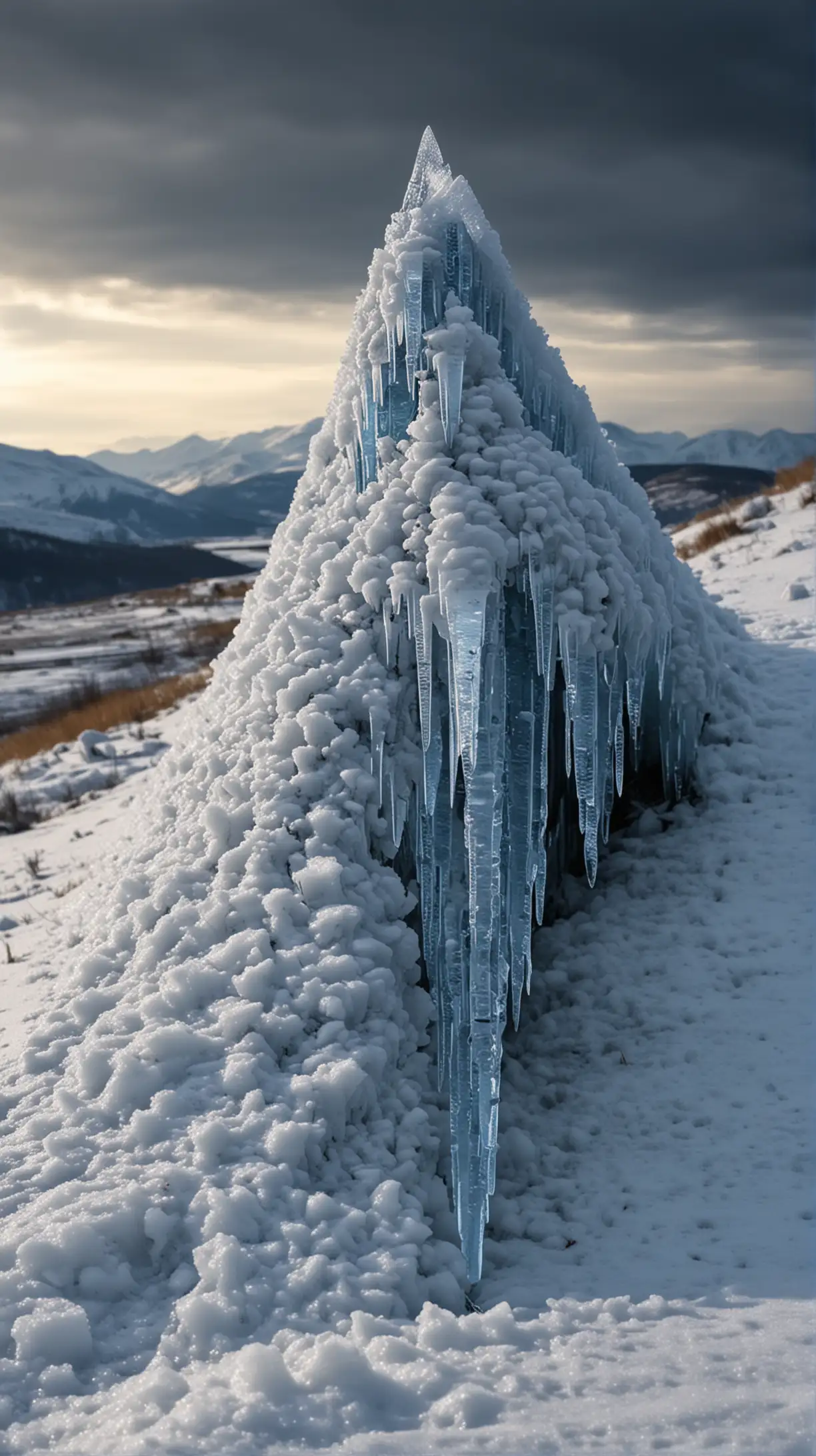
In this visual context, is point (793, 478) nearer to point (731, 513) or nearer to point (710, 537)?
point (731, 513)

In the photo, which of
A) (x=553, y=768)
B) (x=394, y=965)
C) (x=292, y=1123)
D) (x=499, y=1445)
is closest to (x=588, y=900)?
(x=553, y=768)

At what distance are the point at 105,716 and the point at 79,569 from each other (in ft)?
256

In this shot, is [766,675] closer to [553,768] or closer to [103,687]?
[553,768]

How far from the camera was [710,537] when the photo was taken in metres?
13.3

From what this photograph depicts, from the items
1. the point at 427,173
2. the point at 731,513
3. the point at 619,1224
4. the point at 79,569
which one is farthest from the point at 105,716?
the point at 79,569

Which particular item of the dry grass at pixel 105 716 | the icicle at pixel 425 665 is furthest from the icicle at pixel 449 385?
the dry grass at pixel 105 716

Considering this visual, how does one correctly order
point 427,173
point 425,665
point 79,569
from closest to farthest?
1. point 425,665
2. point 427,173
3. point 79,569

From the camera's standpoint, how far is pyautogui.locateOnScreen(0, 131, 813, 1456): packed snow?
2457 millimetres

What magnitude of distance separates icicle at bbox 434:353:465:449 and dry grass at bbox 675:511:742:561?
866 centimetres

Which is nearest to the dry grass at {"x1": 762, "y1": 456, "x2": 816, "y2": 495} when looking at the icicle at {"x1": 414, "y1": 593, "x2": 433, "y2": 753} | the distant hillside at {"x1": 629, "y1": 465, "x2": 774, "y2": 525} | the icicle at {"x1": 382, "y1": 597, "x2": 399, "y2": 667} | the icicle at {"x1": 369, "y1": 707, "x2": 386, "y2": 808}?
the icicle at {"x1": 382, "y1": 597, "x2": 399, "y2": 667}

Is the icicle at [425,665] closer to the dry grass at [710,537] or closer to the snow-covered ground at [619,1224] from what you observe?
the snow-covered ground at [619,1224]

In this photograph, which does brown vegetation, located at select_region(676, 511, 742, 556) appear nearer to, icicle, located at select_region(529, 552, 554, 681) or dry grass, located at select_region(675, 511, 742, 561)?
dry grass, located at select_region(675, 511, 742, 561)

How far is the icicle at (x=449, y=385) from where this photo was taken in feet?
14.3

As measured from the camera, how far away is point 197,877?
162 inches
